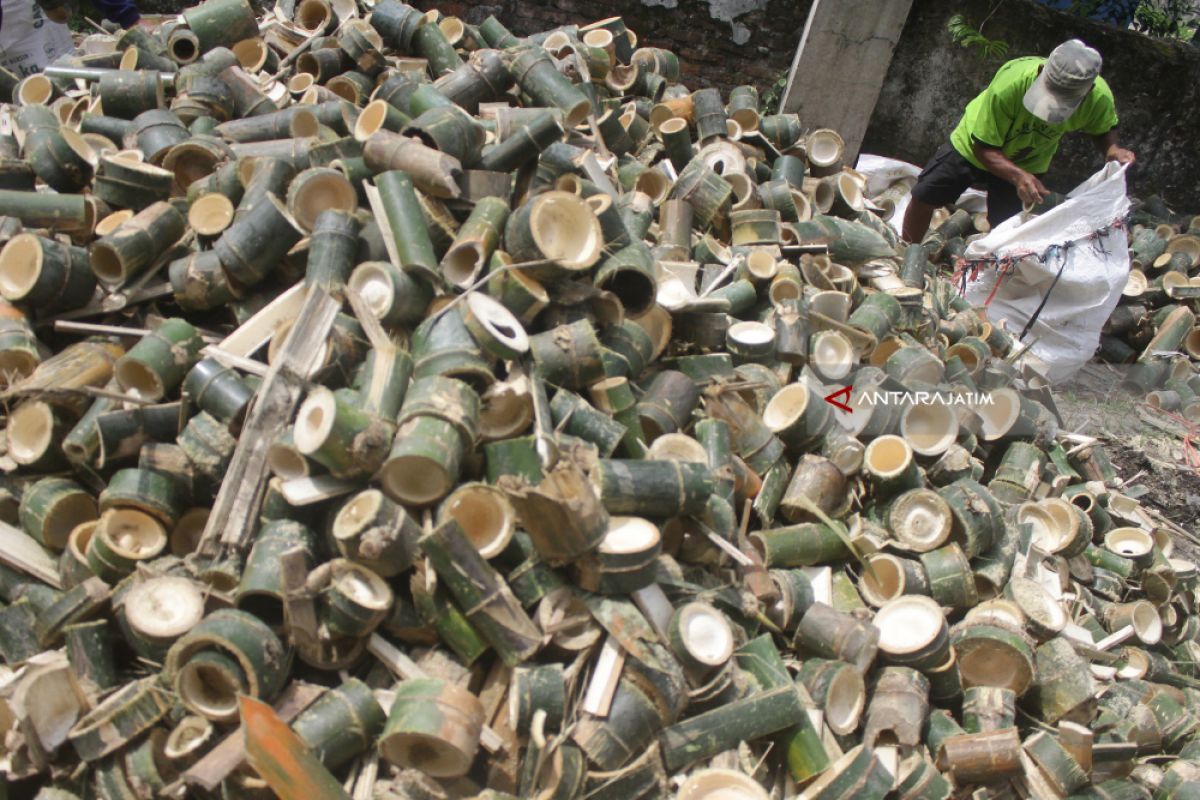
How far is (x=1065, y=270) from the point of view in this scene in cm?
543

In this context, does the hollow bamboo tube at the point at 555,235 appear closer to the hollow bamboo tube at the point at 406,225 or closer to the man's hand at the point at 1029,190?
Answer: the hollow bamboo tube at the point at 406,225

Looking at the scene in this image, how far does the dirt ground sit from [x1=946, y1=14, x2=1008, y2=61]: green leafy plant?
127 inches

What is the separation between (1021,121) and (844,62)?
1652 mm

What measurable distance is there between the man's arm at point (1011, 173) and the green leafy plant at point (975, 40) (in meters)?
2.14

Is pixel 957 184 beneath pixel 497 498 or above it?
above

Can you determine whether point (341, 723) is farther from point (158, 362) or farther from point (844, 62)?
point (844, 62)

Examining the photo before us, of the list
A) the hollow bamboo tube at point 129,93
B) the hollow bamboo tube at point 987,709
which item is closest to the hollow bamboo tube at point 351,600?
the hollow bamboo tube at point 987,709

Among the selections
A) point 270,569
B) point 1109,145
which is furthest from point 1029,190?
point 270,569

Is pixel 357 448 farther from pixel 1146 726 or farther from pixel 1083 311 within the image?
pixel 1083 311

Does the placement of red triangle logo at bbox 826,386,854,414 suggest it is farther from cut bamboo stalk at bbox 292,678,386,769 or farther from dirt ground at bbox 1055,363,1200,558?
cut bamboo stalk at bbox 292,678,386,769

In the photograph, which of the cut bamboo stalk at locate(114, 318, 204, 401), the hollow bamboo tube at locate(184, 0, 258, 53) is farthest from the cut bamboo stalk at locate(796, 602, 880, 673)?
the hollow bamboo tube at locate(184, 0, 258, 53)

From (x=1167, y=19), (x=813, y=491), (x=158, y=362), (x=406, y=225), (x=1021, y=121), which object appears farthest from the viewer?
(x=1167, y=19)

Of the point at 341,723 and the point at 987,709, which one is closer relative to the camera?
the point at 341,723

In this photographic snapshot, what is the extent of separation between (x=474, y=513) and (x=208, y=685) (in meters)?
0.84
